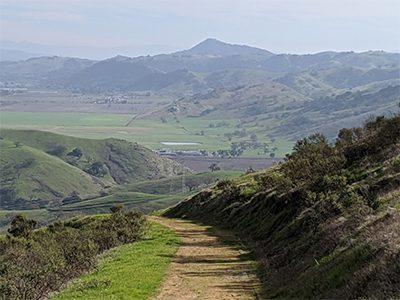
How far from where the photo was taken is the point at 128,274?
1249 inches

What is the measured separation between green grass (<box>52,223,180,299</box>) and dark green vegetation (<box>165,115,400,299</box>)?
20.1 ft

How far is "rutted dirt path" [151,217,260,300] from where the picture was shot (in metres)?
28.0

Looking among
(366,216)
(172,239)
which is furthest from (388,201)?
(172,239)

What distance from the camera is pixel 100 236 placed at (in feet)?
159

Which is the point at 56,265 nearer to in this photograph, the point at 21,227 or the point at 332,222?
the point at 332,222

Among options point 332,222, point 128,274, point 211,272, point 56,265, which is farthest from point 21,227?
point 332,222

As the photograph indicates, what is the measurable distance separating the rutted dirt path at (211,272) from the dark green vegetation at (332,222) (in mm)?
1189

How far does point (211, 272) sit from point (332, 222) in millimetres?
8216

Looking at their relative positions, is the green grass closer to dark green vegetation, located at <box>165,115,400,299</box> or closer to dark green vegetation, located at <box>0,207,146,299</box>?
dark green vegetation, located at <box>0,207,146,299</box>

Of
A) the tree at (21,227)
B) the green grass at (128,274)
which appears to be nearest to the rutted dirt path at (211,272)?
the green grass at (128,274)

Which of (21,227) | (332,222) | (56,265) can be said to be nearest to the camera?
(332,222)

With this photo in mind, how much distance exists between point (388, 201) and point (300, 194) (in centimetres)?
1588

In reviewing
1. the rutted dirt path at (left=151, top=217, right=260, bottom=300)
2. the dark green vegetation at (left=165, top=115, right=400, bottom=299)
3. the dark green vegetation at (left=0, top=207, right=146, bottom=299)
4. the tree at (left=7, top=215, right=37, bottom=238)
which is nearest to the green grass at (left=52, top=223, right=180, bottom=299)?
the rutted dirt path at (left=151, top=217, right=260, bottom=300)

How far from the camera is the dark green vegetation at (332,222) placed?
61.2 ft
